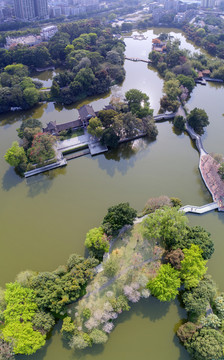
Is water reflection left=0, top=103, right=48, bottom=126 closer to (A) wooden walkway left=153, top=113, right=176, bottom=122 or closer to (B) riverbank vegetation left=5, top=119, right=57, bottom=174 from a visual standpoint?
(B) riverbank vegetation left=5, top=119, right=57, bottom=174

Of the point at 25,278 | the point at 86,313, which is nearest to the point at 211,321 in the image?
the point at 86,313

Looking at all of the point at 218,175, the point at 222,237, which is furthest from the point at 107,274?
the point at 218,175

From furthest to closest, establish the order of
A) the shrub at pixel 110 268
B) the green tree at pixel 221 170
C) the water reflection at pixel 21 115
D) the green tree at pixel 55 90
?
the green tree at pixel 55 90 → the water reflection at pixel 21 115 → the green tree at pixel 221 170 → the shrub at pixel 110 268

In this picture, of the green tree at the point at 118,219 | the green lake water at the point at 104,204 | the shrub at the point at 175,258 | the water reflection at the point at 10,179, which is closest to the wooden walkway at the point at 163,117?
the green lake water at the point at 104,204

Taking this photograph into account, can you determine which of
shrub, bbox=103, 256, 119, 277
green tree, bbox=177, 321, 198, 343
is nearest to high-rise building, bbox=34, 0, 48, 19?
shrub, bbox=103, 256, 119, 277

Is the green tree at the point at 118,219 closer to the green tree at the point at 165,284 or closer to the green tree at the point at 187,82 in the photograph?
the green tree at the point at 165,284

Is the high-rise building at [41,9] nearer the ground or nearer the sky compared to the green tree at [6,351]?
nearer the sky
